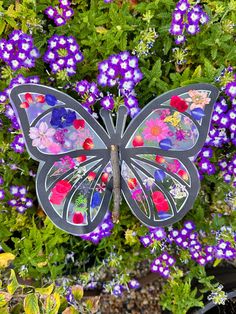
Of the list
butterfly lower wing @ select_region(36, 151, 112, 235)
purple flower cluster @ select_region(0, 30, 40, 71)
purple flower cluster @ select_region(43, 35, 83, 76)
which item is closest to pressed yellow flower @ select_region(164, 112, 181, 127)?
butterfly lower wing @ select_region(36, 151, 112, 235)

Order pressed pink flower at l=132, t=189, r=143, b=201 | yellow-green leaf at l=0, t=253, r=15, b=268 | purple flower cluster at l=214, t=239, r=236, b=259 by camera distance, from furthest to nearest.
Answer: purple flower cluster at l=214, t=239, r=236, b=259
yellow-green leaf at l=0, t=253, r=15, b=268
pressed pink flower at l=132, t=189, r=143, b=201

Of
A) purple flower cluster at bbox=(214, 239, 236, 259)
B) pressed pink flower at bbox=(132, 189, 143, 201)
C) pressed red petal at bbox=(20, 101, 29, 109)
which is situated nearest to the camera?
pressed red petal at bbox=(20, 101, 29, 109)

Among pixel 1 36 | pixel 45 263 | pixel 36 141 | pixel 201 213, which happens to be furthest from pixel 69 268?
pixel 1 36

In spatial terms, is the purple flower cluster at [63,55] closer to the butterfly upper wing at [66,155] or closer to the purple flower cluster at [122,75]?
the purple flower cluster at [122,75]

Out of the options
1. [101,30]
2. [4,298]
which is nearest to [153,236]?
[4,298]

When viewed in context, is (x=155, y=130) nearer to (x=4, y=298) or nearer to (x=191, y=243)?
(x=191, y=243)

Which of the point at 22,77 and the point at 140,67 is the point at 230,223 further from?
the point at 22,77

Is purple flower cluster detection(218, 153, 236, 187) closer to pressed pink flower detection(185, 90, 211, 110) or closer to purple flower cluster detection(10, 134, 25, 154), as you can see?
pressed pink flower detection(185, 90, 211, 110)
